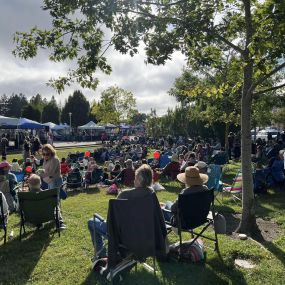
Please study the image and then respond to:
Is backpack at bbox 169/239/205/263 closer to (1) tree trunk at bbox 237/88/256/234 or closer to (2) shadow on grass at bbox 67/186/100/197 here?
(1) tree trunk at bbox 237/88/256/234

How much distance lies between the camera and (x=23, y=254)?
18.5 feet

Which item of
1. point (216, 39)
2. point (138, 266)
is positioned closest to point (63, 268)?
point (138, 266)

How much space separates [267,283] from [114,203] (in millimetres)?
2082

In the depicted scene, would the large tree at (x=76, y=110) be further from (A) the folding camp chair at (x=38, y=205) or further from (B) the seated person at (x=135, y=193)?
(B) the seated person at (x=135, y=193)

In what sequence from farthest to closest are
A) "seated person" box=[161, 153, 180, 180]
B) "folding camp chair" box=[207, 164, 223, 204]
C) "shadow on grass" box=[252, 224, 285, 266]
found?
"seated person" box=[161, 153, 180, 180]
"folding camp chair" box=[207, 164, 223, 204]
"shadow on grass" box=[252, 224, 285, 266]

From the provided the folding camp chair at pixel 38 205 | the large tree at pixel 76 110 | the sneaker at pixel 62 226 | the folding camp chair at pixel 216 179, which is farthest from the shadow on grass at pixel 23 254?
the large tree at pixel 76 110

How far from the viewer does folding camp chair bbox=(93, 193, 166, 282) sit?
14.1 ft

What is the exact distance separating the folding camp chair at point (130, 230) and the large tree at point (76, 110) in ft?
227

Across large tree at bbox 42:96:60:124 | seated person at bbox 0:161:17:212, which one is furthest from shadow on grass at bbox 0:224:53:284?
large tree at bbox 42:96:60:124

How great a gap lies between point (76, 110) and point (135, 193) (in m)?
69.3

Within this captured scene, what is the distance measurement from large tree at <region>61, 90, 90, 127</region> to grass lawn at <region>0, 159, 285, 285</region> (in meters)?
66.0

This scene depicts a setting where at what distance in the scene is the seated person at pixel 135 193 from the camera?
14.9ft

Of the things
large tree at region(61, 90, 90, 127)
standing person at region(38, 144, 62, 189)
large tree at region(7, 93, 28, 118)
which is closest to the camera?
standing person at region(38, 144, 62, 189)

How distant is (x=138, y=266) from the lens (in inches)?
194
